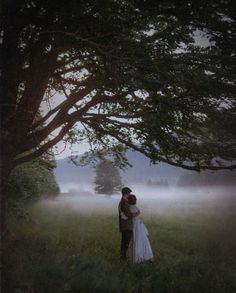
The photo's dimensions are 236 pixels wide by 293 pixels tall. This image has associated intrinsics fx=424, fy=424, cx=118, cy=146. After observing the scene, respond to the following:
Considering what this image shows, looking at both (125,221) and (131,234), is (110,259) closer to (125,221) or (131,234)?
(131,234)

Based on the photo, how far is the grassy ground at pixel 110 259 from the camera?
26.0 ft

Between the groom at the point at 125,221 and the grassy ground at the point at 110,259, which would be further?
the groom at the point at 125,221

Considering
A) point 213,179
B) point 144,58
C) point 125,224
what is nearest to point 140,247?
point 125,224

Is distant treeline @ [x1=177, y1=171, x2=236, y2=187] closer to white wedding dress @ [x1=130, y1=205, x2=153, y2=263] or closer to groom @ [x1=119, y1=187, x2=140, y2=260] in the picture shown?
white wedding dress @ [x1=130, y1=205, x2=153, y2=263]

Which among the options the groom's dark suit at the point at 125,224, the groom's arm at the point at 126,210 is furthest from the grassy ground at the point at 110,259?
the groom's arm at the point at 126,210

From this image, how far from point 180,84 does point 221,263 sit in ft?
21.8

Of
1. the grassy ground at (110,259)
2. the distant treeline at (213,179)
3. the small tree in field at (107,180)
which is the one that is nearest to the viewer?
the grassy ground at (110,259)

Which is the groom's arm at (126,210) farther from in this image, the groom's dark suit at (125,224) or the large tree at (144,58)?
the large tree at (144,58)

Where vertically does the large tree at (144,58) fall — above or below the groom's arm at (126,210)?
above

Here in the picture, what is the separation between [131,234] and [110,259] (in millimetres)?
1035

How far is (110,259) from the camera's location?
12.2 metres

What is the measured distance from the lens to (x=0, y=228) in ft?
30.2

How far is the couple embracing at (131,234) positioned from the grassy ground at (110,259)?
0.42 metres

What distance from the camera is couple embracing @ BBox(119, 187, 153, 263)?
40.9 ft
